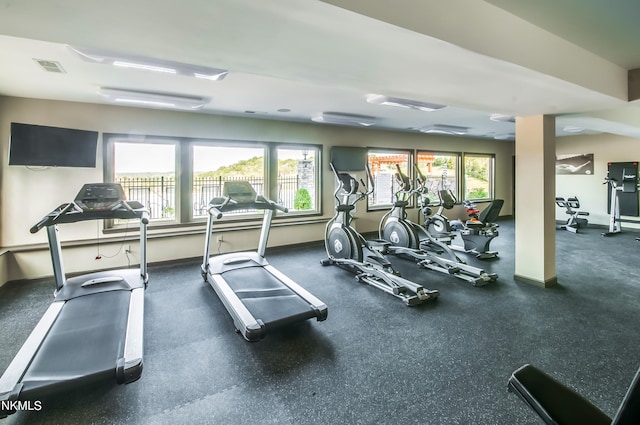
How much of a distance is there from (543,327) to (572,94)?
7.45ft

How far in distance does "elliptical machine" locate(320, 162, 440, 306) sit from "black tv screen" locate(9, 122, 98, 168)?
3730 millimetres

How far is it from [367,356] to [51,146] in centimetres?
470

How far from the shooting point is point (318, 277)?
4.52 meters

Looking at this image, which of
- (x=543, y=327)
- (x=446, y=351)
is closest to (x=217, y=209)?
(x=446, y=351)

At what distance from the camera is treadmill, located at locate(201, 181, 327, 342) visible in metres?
2.77

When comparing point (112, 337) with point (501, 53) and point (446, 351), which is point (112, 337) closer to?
point (446, 351)

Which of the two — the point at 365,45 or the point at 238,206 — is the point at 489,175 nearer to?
the point at 238,206

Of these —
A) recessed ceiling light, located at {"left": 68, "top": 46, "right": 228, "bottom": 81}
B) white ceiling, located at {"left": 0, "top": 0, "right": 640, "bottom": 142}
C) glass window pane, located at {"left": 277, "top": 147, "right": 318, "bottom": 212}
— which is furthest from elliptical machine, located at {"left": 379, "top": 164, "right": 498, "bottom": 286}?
recessed ceiling light, located at {"left": 68, "top": 46, "right": 228, "bottom": 81}

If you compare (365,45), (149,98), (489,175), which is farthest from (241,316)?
(489,175)

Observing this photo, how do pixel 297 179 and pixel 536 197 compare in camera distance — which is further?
pixel 297 179

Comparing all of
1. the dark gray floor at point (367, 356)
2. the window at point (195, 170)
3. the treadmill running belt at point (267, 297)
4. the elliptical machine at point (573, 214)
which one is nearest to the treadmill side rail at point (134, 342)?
the dark gray floor at point (367, 356)

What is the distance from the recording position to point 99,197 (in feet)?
11.9

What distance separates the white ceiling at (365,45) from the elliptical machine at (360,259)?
213 centimetres

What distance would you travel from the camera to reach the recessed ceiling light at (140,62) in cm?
Result: 256
